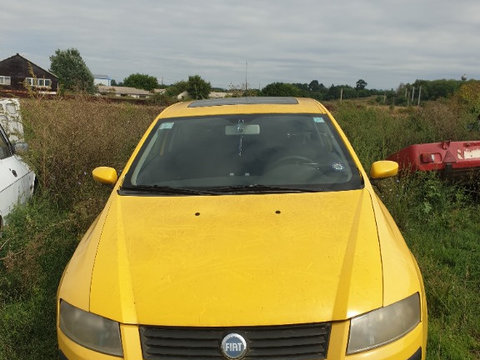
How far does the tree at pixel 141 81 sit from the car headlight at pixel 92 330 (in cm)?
11399

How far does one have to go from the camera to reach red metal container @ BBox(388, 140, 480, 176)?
630 cm

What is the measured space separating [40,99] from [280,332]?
7.14 m

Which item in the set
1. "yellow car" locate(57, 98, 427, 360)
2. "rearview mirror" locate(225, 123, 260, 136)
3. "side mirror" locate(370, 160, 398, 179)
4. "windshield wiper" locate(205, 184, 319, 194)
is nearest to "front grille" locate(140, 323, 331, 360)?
"yellow car" locate(57, 98, 427, 360)

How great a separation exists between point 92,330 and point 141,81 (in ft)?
383

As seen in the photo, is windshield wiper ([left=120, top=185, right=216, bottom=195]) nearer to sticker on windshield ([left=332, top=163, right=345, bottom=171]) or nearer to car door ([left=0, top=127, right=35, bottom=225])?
sticker on windshield ([left=332, top=163, right=345, bottom=171])

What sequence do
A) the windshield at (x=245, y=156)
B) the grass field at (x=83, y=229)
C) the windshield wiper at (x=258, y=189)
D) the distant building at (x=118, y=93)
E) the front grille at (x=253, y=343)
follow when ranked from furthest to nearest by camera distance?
the distant building at (x=118, y=93)
the grass field at (x=83, y=229)
the windshield at (x=245, y=156)
the windshield wiper at (x=258, y=189)
the front grille at (x=253, y=343)

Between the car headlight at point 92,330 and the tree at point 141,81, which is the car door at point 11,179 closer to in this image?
the car headlight at point 92,330

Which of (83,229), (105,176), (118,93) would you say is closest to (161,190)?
(105,176)

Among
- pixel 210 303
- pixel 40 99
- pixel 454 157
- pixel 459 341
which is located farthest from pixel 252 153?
pixel 40 99

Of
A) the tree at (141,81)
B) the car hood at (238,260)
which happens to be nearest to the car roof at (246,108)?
the car hood at (238,260)

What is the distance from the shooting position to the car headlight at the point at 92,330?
6.76 ft

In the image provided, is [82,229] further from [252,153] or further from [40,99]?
[40,99]

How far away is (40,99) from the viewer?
7.82 metres

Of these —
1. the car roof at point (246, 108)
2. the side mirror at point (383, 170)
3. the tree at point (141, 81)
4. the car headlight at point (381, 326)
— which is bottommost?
the car headlight at point (381, 326)
